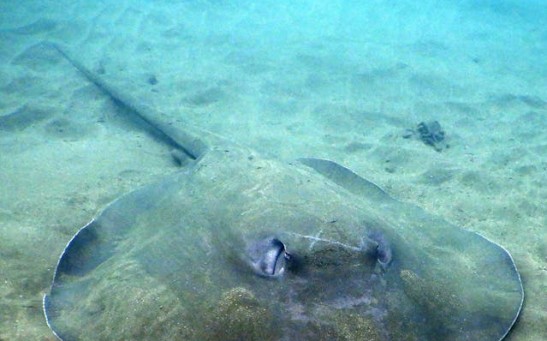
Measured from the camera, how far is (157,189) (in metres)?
4.28

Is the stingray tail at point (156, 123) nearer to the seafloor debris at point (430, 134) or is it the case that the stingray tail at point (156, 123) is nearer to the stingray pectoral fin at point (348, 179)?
the stingray pectoral fin at point (348, 179)

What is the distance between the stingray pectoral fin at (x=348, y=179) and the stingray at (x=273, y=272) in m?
0.61

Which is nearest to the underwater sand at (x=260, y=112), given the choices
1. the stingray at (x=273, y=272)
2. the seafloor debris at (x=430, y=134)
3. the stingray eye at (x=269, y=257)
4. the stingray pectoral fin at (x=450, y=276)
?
Answer: the seafloor debris at (x=430, y=134)

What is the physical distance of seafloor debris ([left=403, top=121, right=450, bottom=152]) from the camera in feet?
23.2

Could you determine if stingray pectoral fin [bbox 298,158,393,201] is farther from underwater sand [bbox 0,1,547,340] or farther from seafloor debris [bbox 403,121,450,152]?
seafloor debris [bbox 403,121,450,152]

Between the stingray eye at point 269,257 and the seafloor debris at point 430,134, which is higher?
the stingray eye at point 269,257

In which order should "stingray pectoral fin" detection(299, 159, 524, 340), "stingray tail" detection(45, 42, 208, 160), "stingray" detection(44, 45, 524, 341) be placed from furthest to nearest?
"stingray tail" detection(45, 42, 208, 160) → "stingray pectoral fin" detection(299, 159, 524, 340) → "stingray" detection(44, 45, 524, 341)

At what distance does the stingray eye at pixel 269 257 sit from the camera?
108 inches

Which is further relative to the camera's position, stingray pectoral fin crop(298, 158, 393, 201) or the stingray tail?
the stingray tail

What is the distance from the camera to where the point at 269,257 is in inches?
111

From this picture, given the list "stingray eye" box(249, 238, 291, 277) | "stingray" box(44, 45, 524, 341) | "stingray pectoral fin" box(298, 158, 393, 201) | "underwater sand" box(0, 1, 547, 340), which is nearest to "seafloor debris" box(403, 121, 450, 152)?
"underwater sand" box(0, 1, 547, 340)

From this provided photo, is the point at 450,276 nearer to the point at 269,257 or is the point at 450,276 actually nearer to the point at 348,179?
the point at 269,257

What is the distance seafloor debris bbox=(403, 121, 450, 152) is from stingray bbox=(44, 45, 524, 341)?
134 inches

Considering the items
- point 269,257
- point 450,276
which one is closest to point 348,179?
point 450,276
